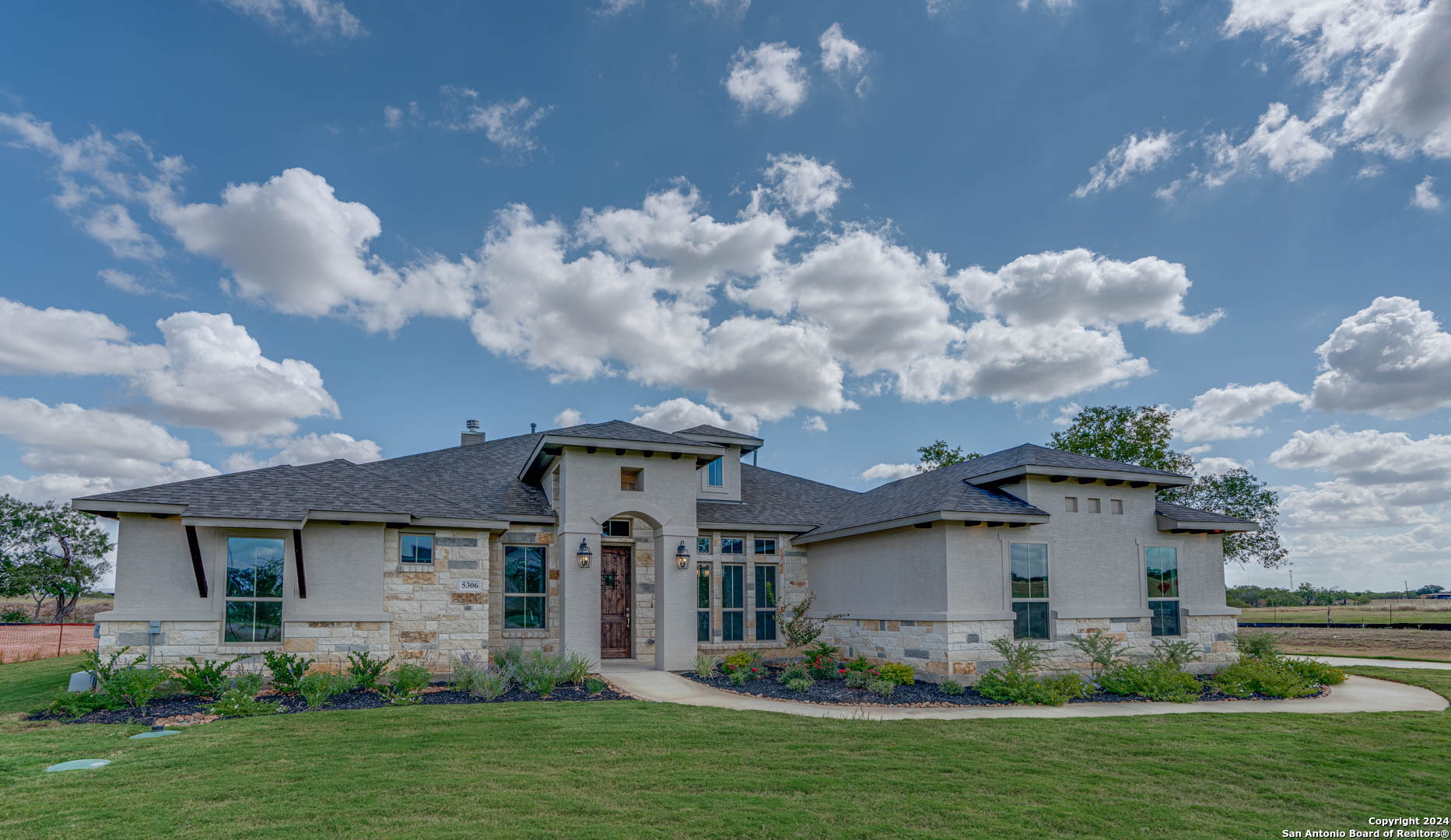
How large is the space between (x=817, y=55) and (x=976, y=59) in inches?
128

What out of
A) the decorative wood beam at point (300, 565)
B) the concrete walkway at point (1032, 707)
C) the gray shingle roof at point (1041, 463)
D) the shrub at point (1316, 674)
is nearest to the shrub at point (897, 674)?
the concrete walkway at point (1032, 707)

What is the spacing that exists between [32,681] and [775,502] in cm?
1466

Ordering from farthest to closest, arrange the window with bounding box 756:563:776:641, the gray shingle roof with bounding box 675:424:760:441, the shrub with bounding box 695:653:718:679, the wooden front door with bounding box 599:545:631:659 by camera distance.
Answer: the gray shingle roof with bounding box 675:424:760:441 < the window with bounding box 756:563:776:641 < the wooden front door with bounding box 599:545:631:659 < the shrub with bounding box 695:653:718:679

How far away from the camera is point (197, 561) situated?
1176cm

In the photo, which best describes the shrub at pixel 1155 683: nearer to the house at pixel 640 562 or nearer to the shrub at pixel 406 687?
the house at pixel 640 562

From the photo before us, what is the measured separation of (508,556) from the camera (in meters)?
15.0

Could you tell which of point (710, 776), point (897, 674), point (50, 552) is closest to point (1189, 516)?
point (897, 674)

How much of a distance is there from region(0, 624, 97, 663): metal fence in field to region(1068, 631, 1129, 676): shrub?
21928 millimetres

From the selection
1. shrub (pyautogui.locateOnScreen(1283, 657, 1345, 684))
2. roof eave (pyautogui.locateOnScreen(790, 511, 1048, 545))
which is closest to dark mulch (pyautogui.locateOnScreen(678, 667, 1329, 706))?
shrub (pyautogui.locateOnScreen(1283, 657, 1345, 684))

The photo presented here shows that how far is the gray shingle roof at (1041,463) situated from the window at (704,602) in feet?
19.0

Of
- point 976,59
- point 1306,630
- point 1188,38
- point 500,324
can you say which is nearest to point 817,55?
point 976,59

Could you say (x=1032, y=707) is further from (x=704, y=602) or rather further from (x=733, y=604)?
(x=704, y=602)

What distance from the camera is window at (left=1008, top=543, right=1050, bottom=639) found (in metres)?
13.1

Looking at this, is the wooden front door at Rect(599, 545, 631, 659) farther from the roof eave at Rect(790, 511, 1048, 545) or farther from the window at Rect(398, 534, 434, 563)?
the roof eave at Rect(790, 511, 1048, 545)
